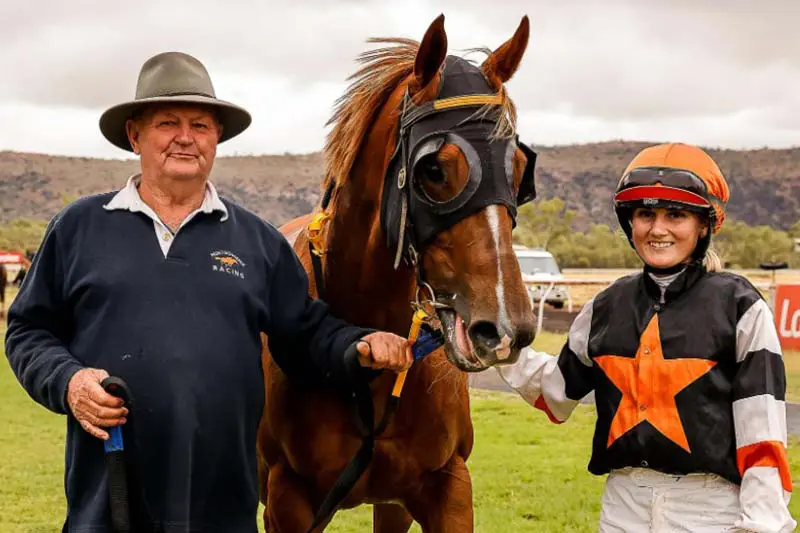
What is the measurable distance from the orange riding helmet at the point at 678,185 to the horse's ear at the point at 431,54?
0.74 metres

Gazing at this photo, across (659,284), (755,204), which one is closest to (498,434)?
(659,284)

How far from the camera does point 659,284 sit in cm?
305

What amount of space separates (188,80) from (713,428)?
1.89 meters

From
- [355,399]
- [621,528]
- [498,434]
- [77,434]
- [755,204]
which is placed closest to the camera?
[77,434]

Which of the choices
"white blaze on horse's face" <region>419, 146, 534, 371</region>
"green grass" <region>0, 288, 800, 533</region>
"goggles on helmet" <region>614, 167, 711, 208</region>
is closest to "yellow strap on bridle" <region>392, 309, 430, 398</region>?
"white blaze on horse's face" <region>419, 146, 534, 371</region>

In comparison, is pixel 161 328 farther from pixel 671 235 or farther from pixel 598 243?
pixel 598 243

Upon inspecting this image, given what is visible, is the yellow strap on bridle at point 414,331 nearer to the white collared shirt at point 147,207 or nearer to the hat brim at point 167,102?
the white collared shirt at point 147,207

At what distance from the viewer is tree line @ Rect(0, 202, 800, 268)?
44375mm

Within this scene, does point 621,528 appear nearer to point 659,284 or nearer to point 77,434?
point 659,284

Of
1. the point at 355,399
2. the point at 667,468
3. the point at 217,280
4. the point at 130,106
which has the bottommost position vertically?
the point at 667,468

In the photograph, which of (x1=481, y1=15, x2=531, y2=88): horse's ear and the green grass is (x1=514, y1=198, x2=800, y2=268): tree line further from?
(x1=481, y1=15, x2=531, y2=88): horse's ear

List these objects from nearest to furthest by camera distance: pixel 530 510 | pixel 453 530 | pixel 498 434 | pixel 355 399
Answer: pixel 355 399
pixel 453 530
pixel 530 510
pixel 498 434

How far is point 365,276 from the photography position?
3271 mm

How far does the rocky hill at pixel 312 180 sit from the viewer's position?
8762cm
